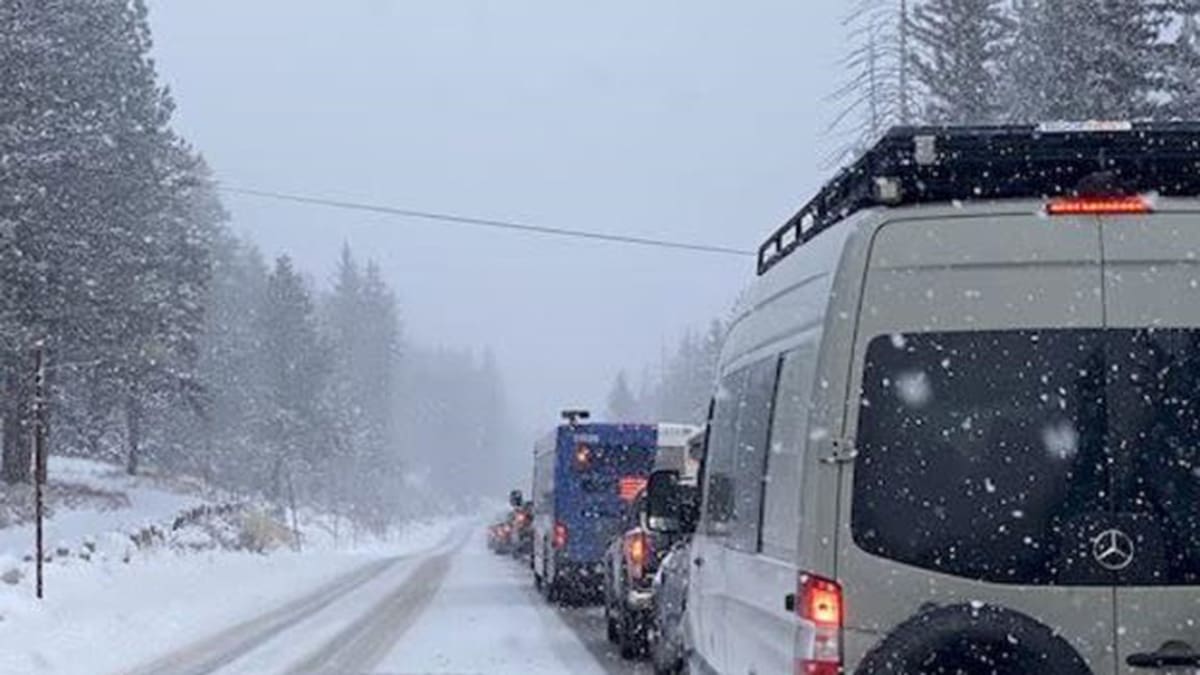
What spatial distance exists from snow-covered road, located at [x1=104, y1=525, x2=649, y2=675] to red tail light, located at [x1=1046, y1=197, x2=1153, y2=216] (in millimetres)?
10931

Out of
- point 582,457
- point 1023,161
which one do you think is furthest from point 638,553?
point 1023,161

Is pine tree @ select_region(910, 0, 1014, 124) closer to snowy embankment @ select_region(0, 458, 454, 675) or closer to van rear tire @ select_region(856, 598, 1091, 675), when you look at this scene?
snowy embankment @ select_region(0, 458, 454, 675)

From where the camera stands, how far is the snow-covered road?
55.6ft

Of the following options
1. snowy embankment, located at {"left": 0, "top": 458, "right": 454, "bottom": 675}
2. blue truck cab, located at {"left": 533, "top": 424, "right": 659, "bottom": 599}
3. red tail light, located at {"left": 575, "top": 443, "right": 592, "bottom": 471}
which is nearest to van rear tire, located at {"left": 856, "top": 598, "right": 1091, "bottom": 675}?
snowy embankment, located at {"left": 0, "top": 458, "right": 454, "bottom": 675}

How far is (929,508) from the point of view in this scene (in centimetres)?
567

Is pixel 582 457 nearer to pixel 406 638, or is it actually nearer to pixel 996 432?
pixel 406 638

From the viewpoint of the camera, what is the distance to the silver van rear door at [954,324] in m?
5.59

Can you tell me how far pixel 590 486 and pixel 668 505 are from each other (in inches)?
773

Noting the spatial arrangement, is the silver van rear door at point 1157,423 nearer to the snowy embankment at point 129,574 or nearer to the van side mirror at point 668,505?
the van side mirror at point 668,505

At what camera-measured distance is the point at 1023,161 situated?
6.13 meters

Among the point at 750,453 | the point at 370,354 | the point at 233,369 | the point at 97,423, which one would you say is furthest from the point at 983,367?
the point at 370,354

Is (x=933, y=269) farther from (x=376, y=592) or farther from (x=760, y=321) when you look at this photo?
(x=376, y=592)

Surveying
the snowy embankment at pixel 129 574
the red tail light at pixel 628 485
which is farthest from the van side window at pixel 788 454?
the red tail light at pixel 628 485

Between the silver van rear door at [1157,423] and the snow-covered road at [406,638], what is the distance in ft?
35.9
